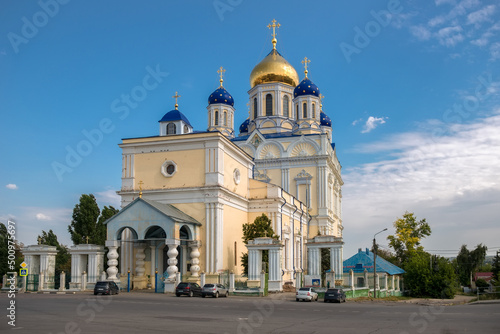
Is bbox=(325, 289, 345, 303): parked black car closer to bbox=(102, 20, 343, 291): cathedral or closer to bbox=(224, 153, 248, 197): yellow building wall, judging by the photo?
bbox=(102, 20, 343, 291): cathedral

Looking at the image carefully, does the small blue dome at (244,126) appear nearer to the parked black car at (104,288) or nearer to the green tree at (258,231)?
the green tree at (258,231)

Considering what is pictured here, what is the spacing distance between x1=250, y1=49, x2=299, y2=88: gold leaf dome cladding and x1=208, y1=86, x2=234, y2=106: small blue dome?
3.91m

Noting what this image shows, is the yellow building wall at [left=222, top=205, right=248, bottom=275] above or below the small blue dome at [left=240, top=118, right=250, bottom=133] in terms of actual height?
below

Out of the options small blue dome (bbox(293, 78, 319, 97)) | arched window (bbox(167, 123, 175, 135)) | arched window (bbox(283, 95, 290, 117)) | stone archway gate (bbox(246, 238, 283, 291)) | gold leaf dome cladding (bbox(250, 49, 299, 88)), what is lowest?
stone archway gate (bbox(246, 238, 283, 291))

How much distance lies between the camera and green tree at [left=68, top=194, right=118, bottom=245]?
4688 cm

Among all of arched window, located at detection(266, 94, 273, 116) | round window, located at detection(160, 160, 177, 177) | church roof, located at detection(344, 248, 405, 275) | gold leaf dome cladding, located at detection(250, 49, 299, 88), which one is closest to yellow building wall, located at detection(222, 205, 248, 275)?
round window, located at detection(160, 160, 177, 177)

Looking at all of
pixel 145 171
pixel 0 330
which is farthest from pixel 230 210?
pixel 0 330

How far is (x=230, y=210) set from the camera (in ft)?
124

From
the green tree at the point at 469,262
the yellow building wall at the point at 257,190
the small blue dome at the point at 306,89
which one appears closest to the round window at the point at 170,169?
the yellow building wall at the point at 257,190

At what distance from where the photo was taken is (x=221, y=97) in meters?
57.5

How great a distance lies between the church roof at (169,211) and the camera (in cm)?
3148

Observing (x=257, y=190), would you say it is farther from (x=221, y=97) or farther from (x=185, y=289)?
(x=221, y=97)

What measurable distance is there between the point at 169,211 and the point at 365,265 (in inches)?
915

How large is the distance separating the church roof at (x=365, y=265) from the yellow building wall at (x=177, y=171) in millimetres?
18040
